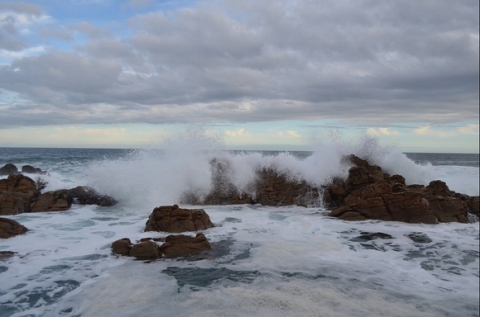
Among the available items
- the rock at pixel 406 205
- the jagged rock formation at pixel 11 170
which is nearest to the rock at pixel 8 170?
the jagged rock formation at pixel 11 170

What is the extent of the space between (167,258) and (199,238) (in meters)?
0.76

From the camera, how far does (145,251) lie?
251 inches

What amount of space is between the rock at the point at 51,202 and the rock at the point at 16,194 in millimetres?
187

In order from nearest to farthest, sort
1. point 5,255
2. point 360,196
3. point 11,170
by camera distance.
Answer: point 5,255 < point 360,196 < point 11,170

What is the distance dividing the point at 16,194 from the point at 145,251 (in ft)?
19.8

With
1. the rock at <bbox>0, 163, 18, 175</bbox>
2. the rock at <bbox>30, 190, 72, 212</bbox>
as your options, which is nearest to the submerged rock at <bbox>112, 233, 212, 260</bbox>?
the rock at <bbox>30, 190, 72, 212</bbox>

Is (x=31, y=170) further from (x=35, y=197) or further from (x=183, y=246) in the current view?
(x=183, y=246)

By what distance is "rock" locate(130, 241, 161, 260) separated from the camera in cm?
632

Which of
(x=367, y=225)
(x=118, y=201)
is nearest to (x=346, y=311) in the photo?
(x=367, y=225)

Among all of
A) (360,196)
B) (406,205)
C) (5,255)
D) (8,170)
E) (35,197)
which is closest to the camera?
(5,255)

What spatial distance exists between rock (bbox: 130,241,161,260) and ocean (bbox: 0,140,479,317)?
17 cm

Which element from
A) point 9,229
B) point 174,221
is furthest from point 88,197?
point 174,221

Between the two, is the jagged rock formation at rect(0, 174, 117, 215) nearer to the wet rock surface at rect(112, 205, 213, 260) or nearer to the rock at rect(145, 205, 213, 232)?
the rock at rect(145, 205, 213, 232)

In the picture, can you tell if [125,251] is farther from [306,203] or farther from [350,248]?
[306,203]
